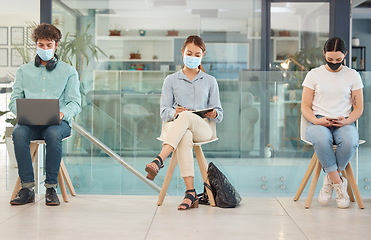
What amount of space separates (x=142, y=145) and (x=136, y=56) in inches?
85.4

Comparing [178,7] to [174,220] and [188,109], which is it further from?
[174,220]

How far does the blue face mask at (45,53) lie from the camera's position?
3.54 metres

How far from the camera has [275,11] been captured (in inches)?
260

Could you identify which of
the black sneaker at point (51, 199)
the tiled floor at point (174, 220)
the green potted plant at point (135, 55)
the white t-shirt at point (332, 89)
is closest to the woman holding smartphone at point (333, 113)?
the white t-shirt at point (332, 89)

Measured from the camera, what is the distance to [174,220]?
300 centimetres

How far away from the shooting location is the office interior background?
442 centimetres

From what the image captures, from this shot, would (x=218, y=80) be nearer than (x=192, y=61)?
No

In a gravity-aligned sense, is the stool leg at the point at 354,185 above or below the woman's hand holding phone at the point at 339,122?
below

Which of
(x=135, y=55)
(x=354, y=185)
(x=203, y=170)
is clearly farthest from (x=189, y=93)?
(x=135, y=55)

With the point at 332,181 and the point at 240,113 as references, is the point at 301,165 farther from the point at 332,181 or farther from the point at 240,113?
the point at 332,181

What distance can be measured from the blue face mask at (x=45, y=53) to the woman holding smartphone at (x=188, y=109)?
0.79m

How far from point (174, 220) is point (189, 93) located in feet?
3.09

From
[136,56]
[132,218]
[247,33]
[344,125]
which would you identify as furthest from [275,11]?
[132,218]

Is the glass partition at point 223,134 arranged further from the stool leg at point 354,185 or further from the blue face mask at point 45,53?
the blue face mask at point 45,53
